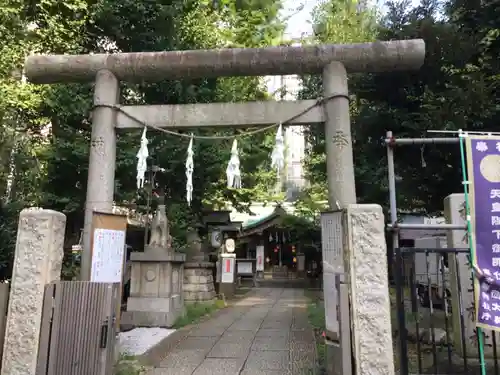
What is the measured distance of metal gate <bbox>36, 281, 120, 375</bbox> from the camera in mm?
4531

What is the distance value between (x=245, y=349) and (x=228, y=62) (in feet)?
16.8

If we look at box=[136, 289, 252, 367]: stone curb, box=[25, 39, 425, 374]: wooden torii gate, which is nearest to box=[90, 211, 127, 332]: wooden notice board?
box=[25, 39, 425, 374]: wooden torii gate

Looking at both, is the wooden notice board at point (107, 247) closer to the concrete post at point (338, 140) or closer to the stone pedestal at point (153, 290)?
the concrete post at point (338, 140)

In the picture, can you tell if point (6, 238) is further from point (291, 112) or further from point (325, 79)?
Answer: point (325, 79)

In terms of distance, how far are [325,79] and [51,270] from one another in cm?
496

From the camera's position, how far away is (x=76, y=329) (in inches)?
181

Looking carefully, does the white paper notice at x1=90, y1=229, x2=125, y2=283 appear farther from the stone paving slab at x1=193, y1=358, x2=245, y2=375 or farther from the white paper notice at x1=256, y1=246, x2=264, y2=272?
the white paper notice at x1=256, y1=246, x2=264, y2=272

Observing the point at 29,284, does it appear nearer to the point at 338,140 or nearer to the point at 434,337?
the point at 338,140

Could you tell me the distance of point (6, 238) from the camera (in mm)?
8125

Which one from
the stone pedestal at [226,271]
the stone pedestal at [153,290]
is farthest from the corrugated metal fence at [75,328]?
the stone pedestal at [226,271]

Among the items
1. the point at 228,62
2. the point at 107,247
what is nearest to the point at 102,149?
the point at 107,247

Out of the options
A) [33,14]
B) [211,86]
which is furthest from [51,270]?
[33,14]

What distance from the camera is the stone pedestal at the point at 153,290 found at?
9.33 meters

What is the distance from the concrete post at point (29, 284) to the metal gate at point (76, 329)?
97 mm
